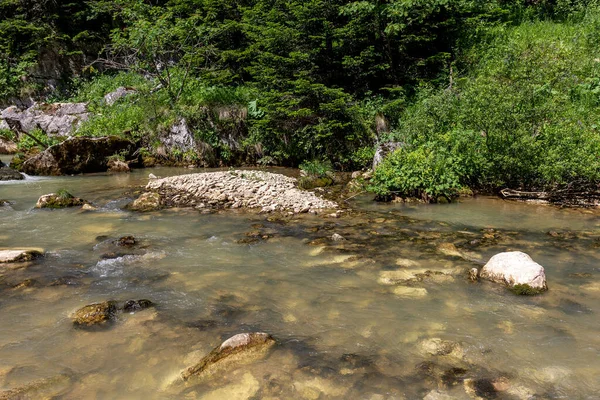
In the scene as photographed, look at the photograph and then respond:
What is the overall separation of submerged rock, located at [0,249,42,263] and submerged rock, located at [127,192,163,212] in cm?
301

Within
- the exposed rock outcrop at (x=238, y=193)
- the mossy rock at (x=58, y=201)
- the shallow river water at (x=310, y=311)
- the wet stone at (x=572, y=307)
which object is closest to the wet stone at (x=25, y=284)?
the shallow river water at (x=310, y=311)

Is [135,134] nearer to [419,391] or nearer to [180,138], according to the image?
[180,138]

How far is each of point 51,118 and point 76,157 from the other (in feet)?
19.8

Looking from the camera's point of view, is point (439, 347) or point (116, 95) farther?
point (116, 95)

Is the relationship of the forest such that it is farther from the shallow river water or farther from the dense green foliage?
the shallow river water

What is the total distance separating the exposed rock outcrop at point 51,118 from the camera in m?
17.2

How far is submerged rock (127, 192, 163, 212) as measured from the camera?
27.5ft

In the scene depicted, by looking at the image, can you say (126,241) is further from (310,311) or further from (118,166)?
(118,166)

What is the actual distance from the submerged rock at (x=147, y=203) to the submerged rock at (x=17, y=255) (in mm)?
3007

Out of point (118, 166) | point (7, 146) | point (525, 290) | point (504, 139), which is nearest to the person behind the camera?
point (525, 290)

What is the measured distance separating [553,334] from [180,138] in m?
14.3

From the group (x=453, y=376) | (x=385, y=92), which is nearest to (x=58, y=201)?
(x=453, y=376)

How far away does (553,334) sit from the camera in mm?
3383

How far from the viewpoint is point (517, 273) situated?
14.2 feet
